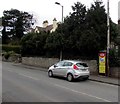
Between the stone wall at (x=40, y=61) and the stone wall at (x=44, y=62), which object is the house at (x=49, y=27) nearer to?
the stone wall at (x=40, y=61)

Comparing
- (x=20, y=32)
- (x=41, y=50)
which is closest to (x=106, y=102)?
(x=41, y=50)

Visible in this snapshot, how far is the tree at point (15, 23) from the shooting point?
253 ft

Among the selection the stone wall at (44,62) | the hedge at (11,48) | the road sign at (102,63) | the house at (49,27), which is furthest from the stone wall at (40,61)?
the hedge at (11,48)

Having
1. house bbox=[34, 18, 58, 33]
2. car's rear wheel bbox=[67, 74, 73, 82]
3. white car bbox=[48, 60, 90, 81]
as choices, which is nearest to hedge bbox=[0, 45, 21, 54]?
house bbox=[34, 18, 58, 33]

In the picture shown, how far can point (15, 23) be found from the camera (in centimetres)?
7719

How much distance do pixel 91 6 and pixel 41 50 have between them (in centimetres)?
1183

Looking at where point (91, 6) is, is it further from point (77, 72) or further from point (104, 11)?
point (77, 72)

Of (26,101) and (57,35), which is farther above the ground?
(57,35)

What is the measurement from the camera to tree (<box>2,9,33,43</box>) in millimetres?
77000

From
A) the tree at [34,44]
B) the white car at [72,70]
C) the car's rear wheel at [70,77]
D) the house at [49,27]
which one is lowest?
the car's rear wheel at [70,77]

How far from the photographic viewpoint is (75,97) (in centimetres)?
1082

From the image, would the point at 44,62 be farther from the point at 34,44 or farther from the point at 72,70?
the point at 72,70

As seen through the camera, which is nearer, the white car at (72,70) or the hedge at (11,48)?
the white car at (72,70)

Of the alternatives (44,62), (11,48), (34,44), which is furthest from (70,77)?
(11,48)
